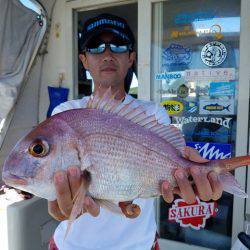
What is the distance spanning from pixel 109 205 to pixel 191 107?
218 centimetres

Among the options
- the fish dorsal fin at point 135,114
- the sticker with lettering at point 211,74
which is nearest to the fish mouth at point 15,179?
the fish dorsal fin at point 135,114

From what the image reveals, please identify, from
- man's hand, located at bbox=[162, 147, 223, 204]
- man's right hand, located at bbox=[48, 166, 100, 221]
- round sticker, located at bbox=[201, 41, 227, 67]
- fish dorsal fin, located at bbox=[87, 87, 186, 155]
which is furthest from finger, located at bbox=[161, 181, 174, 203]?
round sticker, located at bbox=[201, 41, 227, 67]

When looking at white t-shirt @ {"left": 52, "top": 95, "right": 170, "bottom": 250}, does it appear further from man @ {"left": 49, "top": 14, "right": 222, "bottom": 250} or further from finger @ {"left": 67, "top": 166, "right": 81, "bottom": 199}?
finger @ {"left": 67, "top": 166, "right": 81, "bottom": 199}

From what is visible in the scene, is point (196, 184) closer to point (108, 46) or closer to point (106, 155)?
point (106, 155)

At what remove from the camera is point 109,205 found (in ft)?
3.81

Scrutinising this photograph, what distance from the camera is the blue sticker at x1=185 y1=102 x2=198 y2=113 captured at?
3.14m

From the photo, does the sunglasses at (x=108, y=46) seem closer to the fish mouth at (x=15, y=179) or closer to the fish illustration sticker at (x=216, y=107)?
the fish mouth at (x=15, y=179)

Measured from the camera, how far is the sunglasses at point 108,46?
1.61 meters

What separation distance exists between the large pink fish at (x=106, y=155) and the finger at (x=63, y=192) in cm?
3

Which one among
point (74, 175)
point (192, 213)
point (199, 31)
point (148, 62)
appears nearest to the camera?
point (74, 175)

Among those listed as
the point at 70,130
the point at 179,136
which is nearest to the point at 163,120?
the point at 179,136

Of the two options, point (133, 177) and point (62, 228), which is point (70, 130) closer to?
point (133, 177)

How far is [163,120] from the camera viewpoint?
64.3 inches

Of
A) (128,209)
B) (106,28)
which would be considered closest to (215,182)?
(128,209)
